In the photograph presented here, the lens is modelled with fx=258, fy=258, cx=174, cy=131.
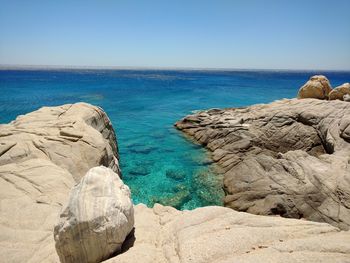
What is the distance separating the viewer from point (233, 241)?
5.22 m

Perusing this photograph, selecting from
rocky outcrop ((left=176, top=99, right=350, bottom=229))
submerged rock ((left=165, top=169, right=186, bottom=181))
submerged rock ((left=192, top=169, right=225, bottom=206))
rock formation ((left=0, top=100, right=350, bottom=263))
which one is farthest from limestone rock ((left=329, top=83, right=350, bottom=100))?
submerged rock ((left=165, top=169, right=186, bottom=181))

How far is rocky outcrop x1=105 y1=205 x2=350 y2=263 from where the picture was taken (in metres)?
4.65

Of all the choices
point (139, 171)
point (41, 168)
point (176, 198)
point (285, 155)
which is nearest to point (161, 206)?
point (41, 168)

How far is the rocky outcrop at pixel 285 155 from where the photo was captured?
461 inches


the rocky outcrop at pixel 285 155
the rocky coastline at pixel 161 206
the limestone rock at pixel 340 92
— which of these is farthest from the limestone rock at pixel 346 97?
the rocky coastline at pixel 161 206

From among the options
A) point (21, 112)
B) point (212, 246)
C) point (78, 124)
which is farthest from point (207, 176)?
point (21, 112)

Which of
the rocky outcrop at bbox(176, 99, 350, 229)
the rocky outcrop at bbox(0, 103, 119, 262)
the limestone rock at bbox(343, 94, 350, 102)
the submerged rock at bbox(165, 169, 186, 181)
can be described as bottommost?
the submerged rock at bbox(165, 169, 186, 181)

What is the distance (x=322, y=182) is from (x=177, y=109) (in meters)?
30.6

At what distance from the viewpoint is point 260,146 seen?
20406 millimetres

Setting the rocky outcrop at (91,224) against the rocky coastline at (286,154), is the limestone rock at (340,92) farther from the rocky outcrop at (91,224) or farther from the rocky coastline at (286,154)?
the rocky outcrop at (91,224)

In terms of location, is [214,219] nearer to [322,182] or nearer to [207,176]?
[322,182]

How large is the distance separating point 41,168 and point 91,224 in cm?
535

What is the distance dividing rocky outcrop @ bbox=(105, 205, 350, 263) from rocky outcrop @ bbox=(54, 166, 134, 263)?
0.37m

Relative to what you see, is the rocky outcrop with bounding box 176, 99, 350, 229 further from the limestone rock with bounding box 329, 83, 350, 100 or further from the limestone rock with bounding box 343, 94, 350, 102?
the limestone rock with bounding box 329, 83, 350, 100
